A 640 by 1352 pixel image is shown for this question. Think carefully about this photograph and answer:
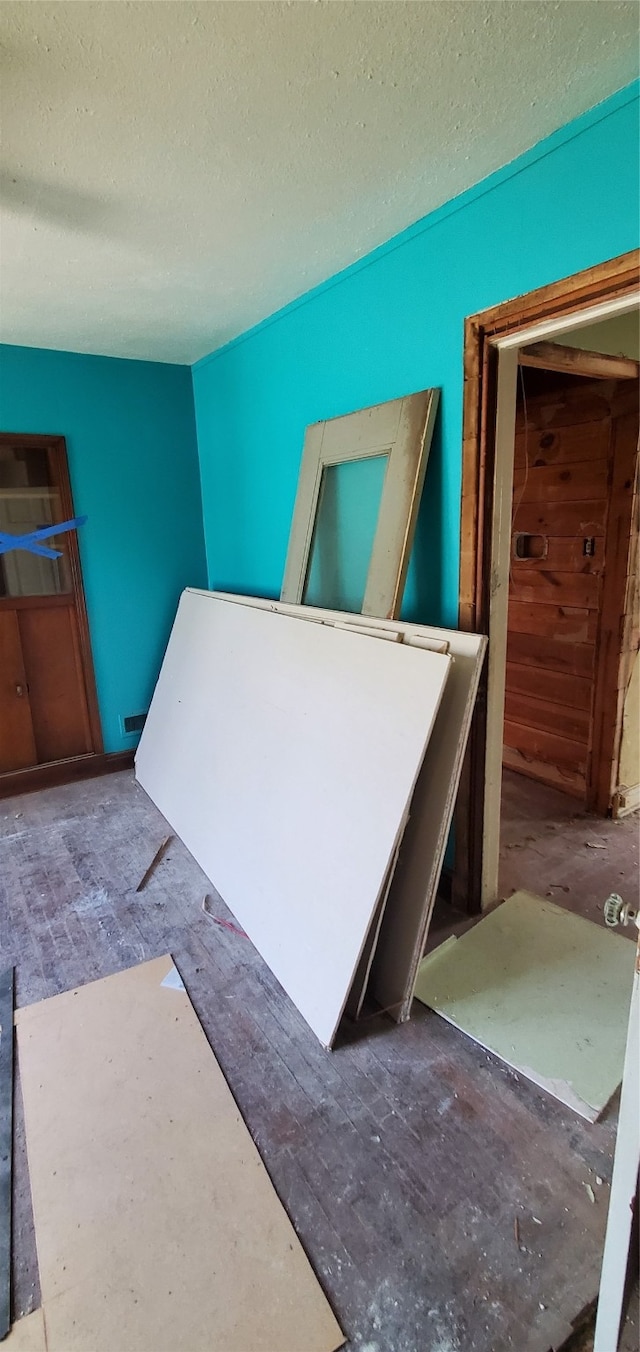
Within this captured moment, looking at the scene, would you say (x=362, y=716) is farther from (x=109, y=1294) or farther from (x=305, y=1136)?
(x=109, y=1294)

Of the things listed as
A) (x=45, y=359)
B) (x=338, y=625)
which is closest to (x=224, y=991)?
(x=338, y=625)

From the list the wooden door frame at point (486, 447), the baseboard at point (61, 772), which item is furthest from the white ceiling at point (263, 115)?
the baseboard at point (61, 772)

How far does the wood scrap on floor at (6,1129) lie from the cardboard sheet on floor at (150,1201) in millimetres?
40

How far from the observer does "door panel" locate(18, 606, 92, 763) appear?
11.2 feet

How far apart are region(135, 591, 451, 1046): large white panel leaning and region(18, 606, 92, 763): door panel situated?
981 mm

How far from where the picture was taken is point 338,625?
230 centimetres

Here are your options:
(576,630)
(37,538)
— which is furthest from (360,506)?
(37,538)

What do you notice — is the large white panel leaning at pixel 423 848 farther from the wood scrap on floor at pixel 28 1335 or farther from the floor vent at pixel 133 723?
the floor vent at pixel 133 723

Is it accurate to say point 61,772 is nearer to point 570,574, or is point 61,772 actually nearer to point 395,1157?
point 395,1157

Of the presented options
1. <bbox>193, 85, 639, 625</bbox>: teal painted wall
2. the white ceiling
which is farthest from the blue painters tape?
the white ceiling

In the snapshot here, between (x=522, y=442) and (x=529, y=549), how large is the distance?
548 mm

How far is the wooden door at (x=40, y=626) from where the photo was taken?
3.28 metres

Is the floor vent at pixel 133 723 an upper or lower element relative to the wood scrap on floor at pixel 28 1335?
upper

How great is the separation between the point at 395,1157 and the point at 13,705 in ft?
9.53
